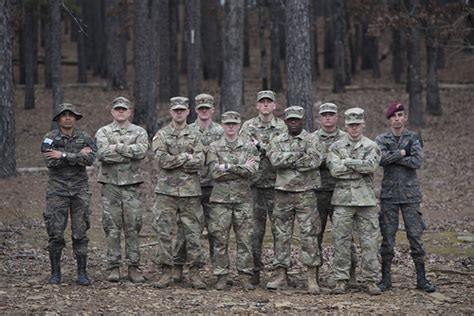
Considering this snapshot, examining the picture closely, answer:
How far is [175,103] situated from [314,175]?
1903 millimetres

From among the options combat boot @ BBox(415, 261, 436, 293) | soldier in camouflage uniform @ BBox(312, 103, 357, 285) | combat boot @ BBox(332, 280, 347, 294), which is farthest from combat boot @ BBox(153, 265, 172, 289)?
combat boot @ BBox(415, 261, 436, 293)

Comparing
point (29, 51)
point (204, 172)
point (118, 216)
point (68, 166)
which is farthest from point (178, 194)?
point (29, 51)

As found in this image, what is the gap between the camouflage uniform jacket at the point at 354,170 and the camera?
32.3 feet

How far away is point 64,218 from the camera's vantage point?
10.0 m

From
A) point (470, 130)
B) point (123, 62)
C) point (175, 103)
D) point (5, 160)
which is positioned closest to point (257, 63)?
point (123, 62)

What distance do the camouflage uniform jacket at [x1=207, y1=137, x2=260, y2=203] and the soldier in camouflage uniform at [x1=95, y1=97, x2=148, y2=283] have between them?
89 centimetres

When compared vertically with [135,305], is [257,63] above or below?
above

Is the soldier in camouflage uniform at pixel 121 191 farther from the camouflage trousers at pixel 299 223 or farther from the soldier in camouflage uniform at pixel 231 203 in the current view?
the camouflage trousers at pixel 299 223

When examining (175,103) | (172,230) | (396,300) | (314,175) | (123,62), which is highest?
(123,62)

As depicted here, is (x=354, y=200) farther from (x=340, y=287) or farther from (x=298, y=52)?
(x=298, y=52)

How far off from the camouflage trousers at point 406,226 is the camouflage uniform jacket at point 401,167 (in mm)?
96

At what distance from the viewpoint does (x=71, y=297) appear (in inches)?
368

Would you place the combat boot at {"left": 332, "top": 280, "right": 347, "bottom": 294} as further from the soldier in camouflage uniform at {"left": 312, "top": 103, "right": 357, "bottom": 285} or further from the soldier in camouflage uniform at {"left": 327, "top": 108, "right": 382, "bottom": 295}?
the soldier in camouflage uniform at {"left": 312, "top": 103, "right": 357, "bottom": 285}

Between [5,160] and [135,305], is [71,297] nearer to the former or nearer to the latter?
[135,305]
